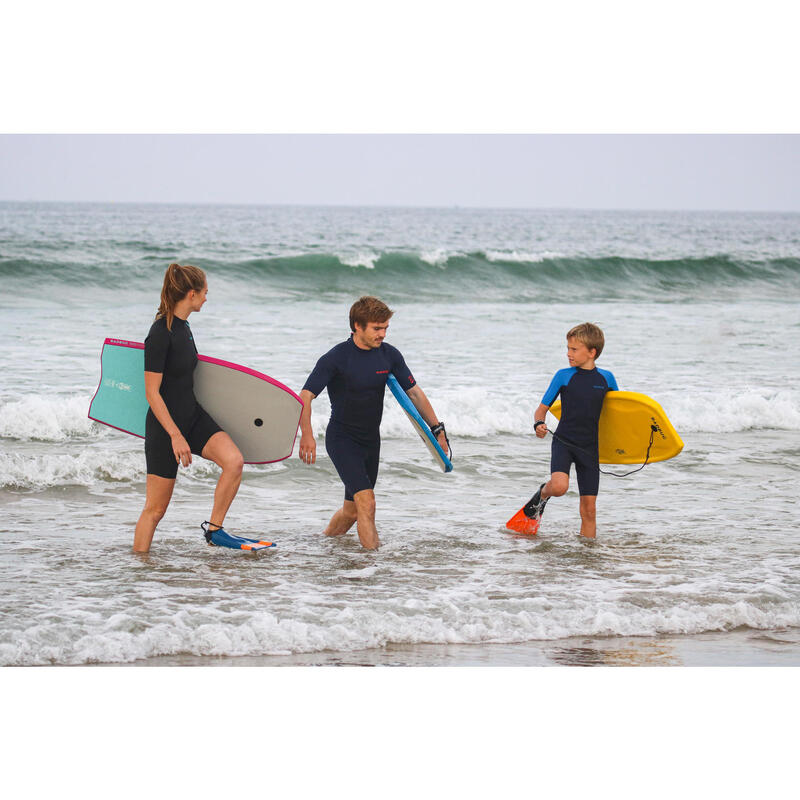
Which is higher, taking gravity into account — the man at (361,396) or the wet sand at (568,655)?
the man at (361,396)

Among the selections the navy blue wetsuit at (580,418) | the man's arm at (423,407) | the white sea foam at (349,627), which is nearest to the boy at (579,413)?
the navy blue wetsuit at (580,418)

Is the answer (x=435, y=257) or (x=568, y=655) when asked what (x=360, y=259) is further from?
(x=568, y=655)

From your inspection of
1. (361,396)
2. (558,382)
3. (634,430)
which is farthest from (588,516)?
(361,396)

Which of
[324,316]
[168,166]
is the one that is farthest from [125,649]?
[168,166]

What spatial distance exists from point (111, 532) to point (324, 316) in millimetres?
10064

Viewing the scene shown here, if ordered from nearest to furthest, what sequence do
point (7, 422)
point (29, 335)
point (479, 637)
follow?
1. point (479, 637)
2. point (7, 422)
3. point (29, 335)

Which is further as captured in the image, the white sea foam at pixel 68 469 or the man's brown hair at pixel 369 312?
the white sea foam at pixel 68 469

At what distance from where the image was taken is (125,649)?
3469mm

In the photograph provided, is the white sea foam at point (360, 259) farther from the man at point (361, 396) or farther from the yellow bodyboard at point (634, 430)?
the man at point (361, 396)

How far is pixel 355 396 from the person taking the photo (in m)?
4.66

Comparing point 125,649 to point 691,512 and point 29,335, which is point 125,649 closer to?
point 691,512

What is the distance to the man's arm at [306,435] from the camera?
14.2ft

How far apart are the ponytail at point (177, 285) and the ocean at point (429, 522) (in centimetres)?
126

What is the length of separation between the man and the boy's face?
0.84 meters
